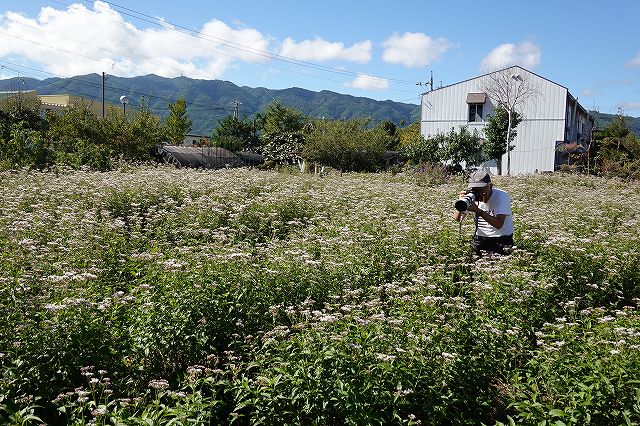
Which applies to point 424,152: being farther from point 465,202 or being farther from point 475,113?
point 465,202

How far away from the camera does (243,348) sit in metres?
4.20

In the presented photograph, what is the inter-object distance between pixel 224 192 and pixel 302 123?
1659 inches

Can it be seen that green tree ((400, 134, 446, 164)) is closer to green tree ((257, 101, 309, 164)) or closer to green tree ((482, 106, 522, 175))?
green tree ((482, 106, 522, 175))

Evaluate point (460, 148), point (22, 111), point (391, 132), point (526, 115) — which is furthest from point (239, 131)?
point (526, 115)

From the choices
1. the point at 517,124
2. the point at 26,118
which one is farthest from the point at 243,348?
the point at 517,124

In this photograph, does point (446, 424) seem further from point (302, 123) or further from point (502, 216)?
point (302, 123)

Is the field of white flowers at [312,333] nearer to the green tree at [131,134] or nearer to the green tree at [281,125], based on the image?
the green tree at [131,134]

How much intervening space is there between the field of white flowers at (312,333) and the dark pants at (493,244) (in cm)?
17

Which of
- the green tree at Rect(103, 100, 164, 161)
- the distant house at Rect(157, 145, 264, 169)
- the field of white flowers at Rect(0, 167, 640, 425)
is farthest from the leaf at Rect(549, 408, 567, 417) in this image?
the distant house at Rect(157, 145, 264, 169)

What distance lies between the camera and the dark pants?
6844 mm

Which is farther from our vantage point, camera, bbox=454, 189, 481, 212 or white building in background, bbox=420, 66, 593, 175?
white building in background, bbox=420, 66, 593, 175

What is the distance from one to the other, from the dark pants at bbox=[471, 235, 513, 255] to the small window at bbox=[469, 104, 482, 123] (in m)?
39.4

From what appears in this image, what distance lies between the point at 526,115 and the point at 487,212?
3967 centimetres

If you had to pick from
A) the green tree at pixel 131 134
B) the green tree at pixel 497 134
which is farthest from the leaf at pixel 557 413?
the green tree at pixel 497 134
